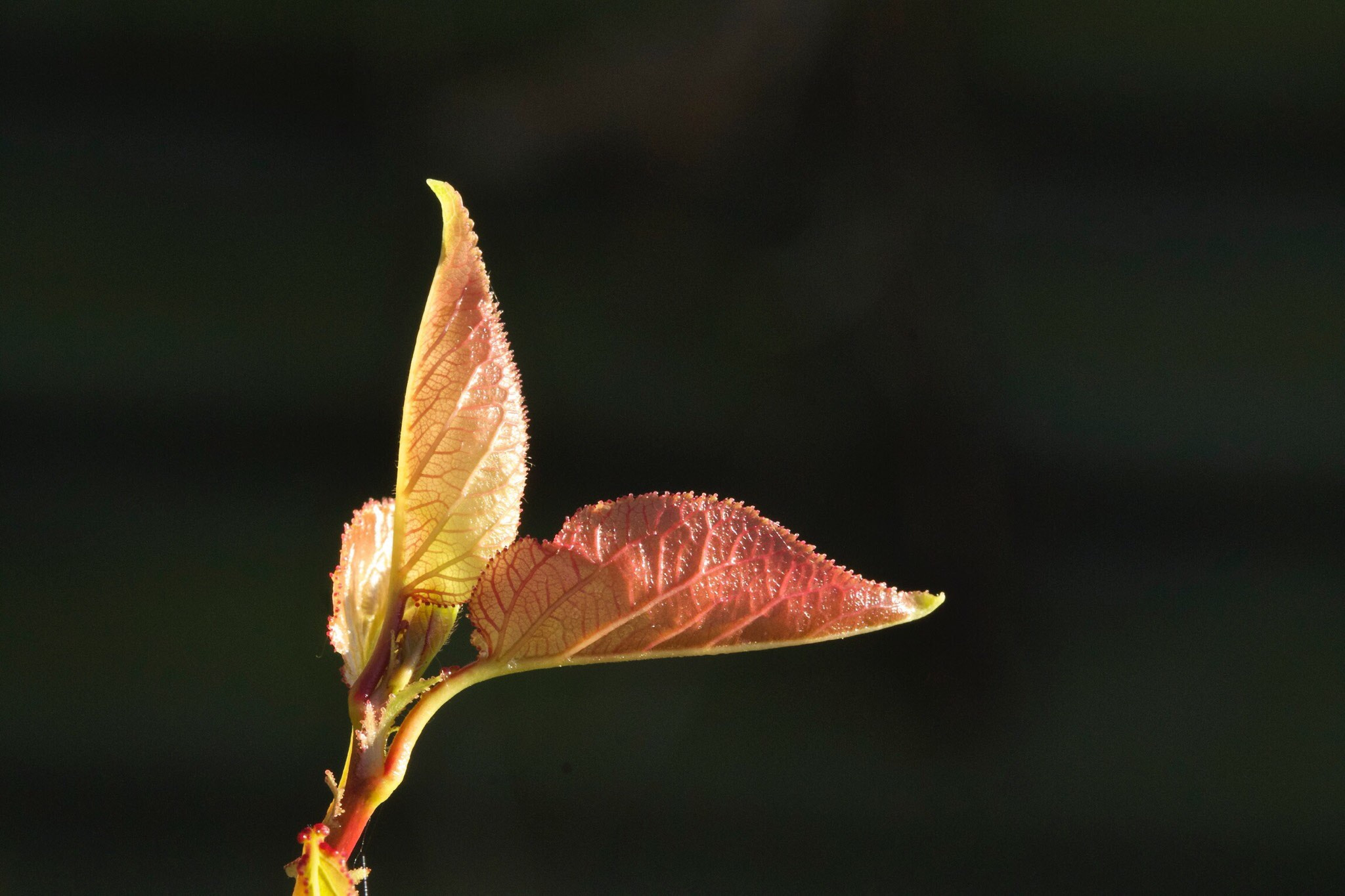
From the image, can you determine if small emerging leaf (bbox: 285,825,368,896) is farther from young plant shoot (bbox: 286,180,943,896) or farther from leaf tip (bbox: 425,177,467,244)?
leaf tip (bbox: 425,177,467,244)

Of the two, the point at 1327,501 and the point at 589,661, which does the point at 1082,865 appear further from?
the point at 589,661

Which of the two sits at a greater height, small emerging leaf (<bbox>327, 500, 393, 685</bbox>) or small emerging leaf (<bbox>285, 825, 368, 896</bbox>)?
small emerging leaf (<bbox>327, 500, 393, 685</bbox>)

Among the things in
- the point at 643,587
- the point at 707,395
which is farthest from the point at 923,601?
the point at 707,395

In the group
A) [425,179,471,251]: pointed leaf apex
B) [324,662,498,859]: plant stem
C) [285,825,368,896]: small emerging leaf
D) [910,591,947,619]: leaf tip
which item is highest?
[425,179,471,251]: pointed leaf apex

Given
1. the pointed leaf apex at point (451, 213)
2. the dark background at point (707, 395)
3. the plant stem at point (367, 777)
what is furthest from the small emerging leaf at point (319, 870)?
the dark background at point (707, 395)

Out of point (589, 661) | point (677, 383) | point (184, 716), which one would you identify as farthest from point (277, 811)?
point (589, 661)

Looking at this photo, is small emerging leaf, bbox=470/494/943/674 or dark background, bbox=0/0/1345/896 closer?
small emerging leaf, bbox=470/494/943/674

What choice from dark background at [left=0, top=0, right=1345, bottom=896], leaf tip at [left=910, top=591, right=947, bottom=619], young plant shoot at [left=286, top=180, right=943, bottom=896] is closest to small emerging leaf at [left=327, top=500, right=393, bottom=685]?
young plant shoot at [left=286, top=180, right=943, bottom=896]

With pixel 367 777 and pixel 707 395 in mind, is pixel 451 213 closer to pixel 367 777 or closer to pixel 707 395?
pixel 367 777

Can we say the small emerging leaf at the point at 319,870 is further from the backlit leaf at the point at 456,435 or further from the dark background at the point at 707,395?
the dark background at the point at 707,395
